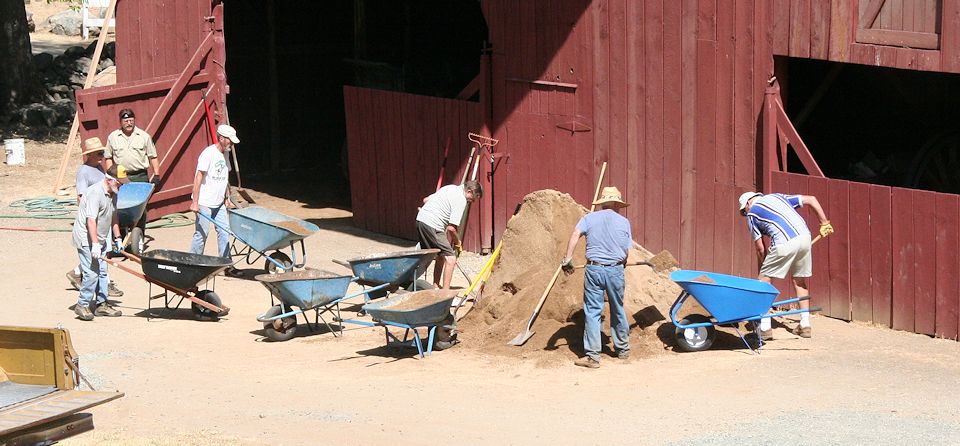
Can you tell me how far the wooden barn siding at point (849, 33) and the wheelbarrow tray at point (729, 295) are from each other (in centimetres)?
290

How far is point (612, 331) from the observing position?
11711mm

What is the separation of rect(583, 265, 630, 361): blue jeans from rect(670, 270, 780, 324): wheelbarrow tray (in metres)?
0.54

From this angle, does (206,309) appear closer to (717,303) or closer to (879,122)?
(717,303)

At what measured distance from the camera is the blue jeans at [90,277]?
43.5 ft

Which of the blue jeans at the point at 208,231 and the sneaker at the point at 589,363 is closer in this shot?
the sneaker at the point at 589,363

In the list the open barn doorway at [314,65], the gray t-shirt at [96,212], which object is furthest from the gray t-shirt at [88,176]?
the open barn doorway at [314,65]

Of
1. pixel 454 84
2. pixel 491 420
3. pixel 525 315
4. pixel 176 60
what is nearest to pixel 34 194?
pixel 176 60

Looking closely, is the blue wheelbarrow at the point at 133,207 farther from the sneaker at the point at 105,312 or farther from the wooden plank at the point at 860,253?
the wooden plank at the point at 860,253

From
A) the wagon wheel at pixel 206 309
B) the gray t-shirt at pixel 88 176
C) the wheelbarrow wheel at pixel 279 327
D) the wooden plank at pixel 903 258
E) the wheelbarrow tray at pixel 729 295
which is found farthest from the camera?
the gray t-shirt at pixel 88 176

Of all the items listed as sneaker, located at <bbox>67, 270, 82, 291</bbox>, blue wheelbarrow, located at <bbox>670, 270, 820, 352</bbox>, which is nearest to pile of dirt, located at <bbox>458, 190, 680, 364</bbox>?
A: blue wheelbarrow, located at <bbox>670, 270, 820, 352</bbox>

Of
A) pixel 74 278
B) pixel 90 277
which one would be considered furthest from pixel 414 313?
pixel 74 278

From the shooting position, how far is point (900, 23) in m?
12.8

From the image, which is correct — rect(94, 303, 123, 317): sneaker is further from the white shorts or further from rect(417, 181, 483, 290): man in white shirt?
the white shorts

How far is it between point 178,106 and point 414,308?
9042 millimetres
